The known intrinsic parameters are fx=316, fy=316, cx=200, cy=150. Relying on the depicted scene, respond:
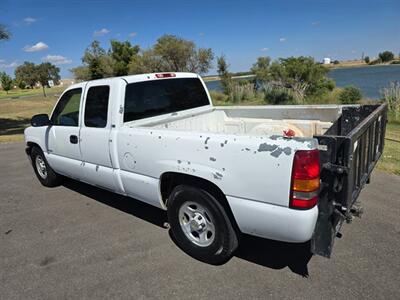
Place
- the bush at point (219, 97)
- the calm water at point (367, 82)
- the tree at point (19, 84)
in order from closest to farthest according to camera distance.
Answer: the bush at point (219, 97) → the calm water at point (367, 82) → the tree at point (19, 84)

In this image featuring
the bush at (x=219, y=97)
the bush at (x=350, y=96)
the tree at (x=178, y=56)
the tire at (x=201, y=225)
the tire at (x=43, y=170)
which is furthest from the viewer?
the tree at (x=178, y=56)

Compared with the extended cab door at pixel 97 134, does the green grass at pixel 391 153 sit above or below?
below

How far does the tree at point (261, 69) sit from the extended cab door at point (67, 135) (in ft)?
53.4

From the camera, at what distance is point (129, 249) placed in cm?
363

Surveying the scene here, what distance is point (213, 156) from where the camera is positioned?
9.23ft

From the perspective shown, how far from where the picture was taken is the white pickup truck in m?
2.48

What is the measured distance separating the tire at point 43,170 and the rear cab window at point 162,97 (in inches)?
102

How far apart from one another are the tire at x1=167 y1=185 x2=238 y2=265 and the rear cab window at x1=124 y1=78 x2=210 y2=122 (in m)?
1.25

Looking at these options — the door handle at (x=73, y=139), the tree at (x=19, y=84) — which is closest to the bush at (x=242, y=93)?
the door handle at (x=73, y=139)

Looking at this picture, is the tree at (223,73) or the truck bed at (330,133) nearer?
the truck bed at (330,133)

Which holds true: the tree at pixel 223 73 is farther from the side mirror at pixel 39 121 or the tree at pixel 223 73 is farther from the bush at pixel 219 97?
the side mirror at pixel 39 121

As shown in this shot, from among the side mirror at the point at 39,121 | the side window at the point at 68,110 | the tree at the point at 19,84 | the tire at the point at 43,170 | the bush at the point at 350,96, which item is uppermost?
the tree at the point at 19,84

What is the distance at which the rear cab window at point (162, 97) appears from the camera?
396 centimetres

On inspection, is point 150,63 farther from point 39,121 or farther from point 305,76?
point 39,121
